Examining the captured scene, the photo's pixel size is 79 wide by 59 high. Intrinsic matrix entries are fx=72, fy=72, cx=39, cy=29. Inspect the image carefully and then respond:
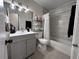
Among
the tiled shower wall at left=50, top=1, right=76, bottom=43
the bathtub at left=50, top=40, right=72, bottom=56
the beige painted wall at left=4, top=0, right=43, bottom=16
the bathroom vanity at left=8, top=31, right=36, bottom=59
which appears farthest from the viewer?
the beige painted wall at left=4, top=0, right=43, bottom=16

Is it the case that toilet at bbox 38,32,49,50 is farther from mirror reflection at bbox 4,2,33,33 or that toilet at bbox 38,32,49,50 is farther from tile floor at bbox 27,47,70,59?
mirror reflection at bbox 4,2,33,33

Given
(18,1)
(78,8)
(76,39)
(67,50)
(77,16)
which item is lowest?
(67,50)

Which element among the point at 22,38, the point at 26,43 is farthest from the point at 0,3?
the point at 26,43

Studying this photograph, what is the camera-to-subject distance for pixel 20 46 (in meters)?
2.28

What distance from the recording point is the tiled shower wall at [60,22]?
130 inches

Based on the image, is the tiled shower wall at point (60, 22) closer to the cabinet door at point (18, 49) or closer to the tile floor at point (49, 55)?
the tile floor at point (49, 55)

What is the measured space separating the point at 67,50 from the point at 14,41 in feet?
7.01

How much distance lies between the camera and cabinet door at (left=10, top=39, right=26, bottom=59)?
2014 mm

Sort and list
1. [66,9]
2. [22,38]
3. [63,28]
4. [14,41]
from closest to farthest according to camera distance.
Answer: [14,41] → [22,38] → [66,9] → [63,28]

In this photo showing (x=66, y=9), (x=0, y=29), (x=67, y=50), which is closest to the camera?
Result: (x=0, y=29)

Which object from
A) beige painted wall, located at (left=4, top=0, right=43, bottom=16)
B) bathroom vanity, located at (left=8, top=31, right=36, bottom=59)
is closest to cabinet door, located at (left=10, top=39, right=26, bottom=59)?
bathroom vanity, located at (left=8, top=31, right=36, bottom=59)

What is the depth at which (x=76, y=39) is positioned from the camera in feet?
3.45

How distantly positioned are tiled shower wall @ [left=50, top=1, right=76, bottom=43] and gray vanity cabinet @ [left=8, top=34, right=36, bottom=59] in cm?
164

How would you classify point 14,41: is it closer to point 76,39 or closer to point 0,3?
point 0,3
